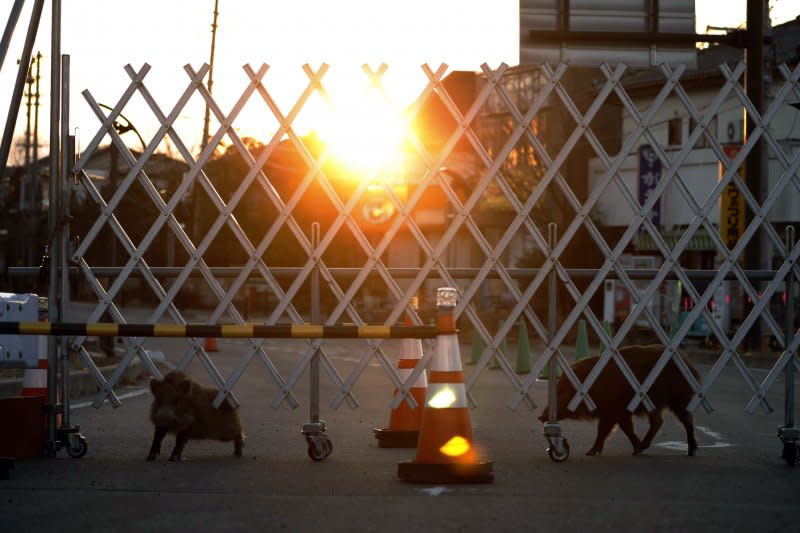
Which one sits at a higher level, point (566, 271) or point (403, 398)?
point (566, 271)

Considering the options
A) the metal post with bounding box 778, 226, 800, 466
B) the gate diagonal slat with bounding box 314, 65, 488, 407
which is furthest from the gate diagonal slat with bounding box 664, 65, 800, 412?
the gate diagonal slat with bounding box 314, 65, 488, 407

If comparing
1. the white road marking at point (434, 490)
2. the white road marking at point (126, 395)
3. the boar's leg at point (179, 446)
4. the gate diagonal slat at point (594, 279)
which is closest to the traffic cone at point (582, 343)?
the white road marking at point (126, 395)

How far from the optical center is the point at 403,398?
8.75 m

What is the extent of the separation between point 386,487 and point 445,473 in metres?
0.31

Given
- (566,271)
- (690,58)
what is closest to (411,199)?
(566,271)

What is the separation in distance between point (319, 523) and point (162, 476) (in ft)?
6.01

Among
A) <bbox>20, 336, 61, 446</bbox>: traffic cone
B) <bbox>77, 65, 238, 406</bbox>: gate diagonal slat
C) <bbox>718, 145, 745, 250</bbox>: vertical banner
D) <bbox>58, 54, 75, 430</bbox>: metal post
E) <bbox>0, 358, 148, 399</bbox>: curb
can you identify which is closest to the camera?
<bbox>58, 54, 75, 430</bbox>: metal post

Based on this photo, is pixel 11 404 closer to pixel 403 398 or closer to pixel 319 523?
pixel 403 398

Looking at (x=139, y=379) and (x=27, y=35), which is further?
(x=139, y=379)

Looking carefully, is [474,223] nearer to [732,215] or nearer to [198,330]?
[198,330]

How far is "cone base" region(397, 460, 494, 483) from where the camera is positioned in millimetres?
6973

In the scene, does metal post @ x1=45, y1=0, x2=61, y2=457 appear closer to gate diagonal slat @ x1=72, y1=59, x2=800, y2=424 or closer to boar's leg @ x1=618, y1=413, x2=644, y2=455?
gate diagonal slat @ x1=72, y1=59, x2=800, y2=424

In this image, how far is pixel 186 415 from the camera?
8.23m

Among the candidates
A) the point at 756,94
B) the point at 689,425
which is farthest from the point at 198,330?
the point at 756,94
